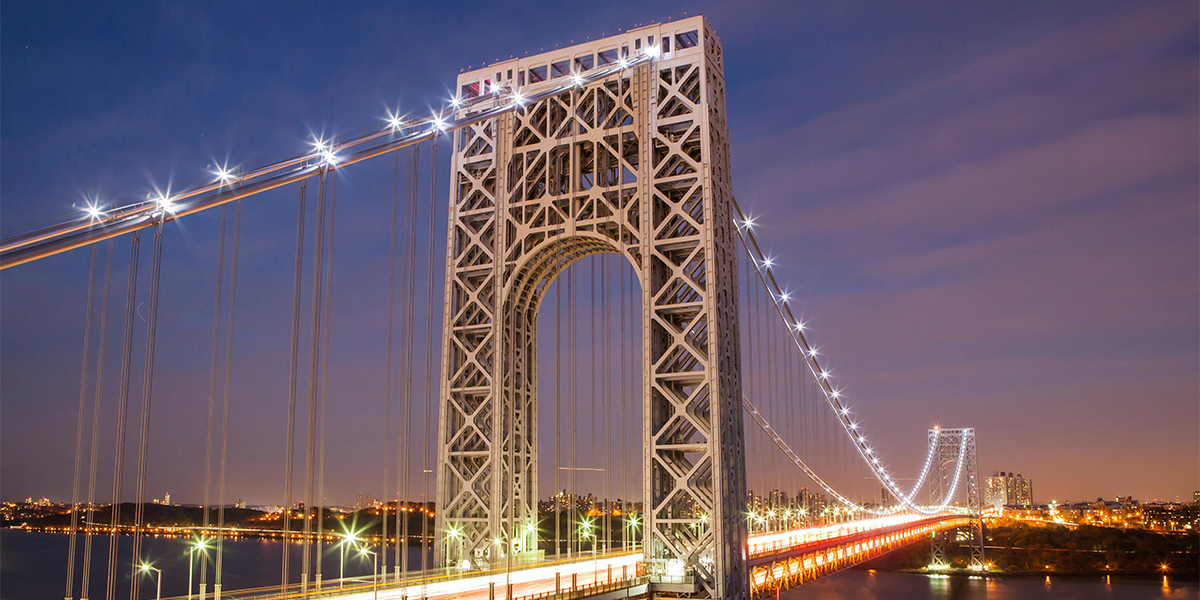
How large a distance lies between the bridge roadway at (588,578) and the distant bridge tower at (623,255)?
1.64 metres

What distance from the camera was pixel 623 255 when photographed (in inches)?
1284

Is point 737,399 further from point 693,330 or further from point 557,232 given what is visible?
point 557,232

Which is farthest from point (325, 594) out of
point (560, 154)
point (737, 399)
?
point (560, 154)

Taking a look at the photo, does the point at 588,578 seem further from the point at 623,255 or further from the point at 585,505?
the point at 585,505

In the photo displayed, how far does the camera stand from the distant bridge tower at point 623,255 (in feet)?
98.3

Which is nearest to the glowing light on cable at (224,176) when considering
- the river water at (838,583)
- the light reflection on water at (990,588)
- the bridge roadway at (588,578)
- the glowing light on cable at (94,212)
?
the glowing light on cable at (94,212)

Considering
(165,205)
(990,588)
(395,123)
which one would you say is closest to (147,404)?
(165,205)

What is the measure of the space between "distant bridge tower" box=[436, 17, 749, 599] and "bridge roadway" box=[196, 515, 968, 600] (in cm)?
164

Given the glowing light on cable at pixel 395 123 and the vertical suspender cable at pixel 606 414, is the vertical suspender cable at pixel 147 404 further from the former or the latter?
the vertical suspender cable at pixel 606 414

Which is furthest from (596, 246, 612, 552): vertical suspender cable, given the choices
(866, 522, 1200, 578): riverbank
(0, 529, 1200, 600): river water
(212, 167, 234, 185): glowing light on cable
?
(866, 522, 1200, 578): riverbank

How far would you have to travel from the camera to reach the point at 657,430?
30.5 metres

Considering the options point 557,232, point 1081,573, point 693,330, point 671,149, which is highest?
point 671,149

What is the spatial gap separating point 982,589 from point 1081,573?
2425 cm

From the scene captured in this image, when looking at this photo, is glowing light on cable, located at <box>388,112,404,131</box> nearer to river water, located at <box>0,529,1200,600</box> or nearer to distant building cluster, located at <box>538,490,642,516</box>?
distant building cluster, located at <box>538,490,642,516</box>
